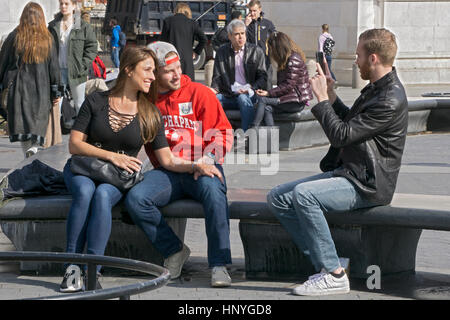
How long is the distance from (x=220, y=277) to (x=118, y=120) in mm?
1106

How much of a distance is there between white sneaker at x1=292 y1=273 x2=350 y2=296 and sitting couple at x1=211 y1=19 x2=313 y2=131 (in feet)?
18.2

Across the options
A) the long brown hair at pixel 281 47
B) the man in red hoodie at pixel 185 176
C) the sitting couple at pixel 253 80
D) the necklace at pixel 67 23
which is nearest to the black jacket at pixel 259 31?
the sitting couple at pixel 253 80

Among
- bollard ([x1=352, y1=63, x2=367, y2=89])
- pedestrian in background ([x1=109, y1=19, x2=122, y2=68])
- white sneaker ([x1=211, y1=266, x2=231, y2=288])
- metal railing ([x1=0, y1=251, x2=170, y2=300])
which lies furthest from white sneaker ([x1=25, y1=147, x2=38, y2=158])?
pedestrian in background ([x1=109, y1=19, x2=122, y2=68])

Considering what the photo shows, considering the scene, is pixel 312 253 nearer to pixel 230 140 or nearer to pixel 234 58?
pixel 230 140

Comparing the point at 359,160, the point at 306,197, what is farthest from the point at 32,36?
the point at 359,160

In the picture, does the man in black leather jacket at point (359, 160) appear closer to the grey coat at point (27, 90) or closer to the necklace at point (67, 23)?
the grey coat at point (27, 90)

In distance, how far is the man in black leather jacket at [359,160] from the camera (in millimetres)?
5309

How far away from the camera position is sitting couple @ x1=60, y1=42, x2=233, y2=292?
562 centimetres

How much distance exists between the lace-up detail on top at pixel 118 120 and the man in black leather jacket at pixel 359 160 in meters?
1.10

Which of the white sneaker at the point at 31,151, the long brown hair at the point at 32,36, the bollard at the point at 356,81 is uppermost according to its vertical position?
the long brown hair at the point at 32,36

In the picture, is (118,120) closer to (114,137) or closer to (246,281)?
(114,137)

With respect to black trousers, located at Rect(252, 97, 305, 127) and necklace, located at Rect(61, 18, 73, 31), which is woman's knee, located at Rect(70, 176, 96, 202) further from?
black trousers, located at Rect(252, 97, 305, 127)

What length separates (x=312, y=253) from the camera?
541cm

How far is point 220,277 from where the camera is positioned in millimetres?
5613
